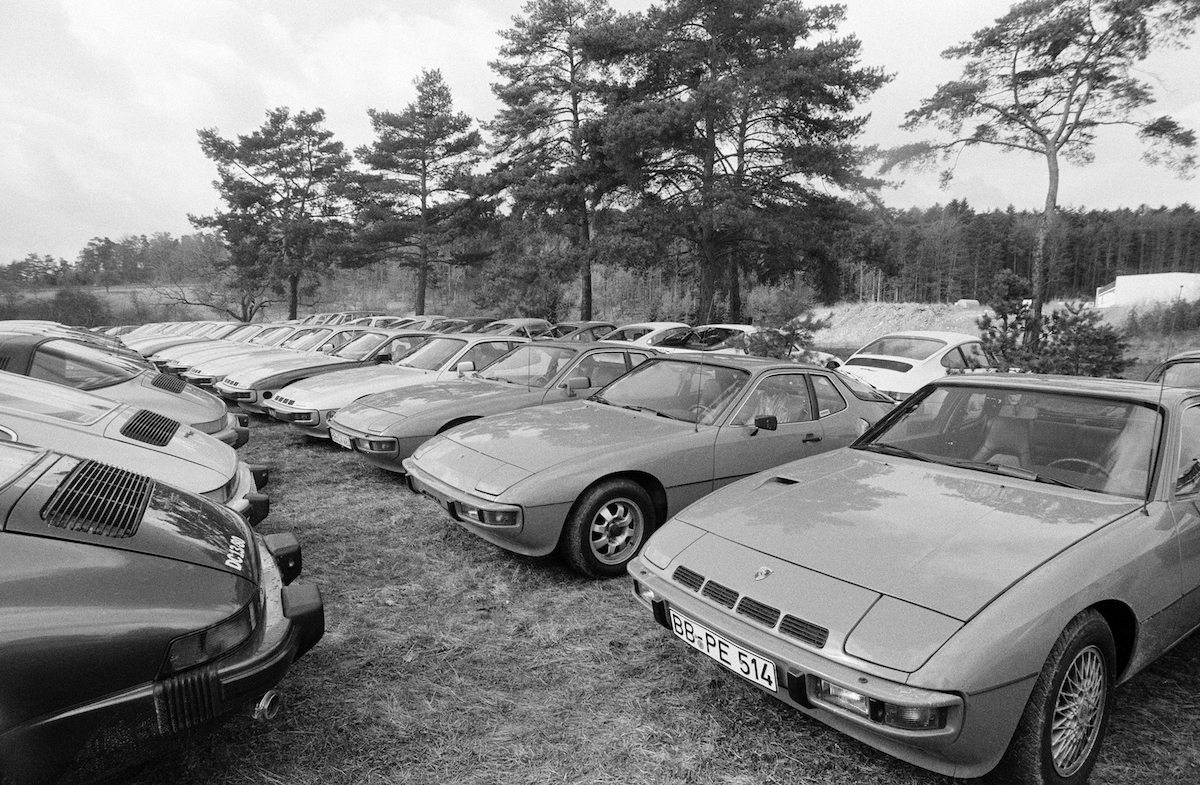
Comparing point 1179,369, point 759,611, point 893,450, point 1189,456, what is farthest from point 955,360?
point 759,611

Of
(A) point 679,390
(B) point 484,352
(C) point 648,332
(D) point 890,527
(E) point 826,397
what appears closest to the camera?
(D) point 890,527

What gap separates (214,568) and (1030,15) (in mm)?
23029

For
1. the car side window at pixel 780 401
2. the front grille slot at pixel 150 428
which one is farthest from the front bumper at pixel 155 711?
the car side window at pixel 780 401

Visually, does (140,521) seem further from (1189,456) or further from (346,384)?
(346,384)

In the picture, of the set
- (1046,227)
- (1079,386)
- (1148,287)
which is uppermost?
(1046,227)

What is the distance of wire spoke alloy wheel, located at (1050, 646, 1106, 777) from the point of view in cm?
211

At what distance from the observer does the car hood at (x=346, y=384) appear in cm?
734

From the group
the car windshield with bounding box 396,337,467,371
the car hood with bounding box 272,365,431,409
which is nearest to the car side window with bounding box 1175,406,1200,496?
the car hood with bounding box 272,365,431,409

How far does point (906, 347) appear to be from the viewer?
1130cm

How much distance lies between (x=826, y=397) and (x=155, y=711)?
438 cm

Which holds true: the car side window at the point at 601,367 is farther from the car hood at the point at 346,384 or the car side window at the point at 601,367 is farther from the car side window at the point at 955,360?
the car side window at the point at 955,360

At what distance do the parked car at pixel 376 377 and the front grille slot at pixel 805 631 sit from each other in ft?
18.7

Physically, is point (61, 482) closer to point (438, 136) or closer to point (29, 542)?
point (29, 542)

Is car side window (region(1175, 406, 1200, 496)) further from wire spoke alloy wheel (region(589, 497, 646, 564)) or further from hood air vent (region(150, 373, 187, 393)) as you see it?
hood air vent (region(150, 373, 187, 393))
